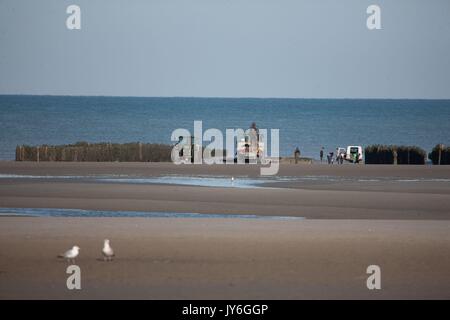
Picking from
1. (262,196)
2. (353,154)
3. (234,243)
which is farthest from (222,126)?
(234,243)

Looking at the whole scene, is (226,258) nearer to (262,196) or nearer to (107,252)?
(107,252)

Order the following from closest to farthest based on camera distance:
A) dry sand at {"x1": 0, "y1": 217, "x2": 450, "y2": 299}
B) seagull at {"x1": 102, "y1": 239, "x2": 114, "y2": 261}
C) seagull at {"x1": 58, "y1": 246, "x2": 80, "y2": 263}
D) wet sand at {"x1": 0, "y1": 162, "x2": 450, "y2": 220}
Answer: dry sand at {"x1": 0, "y1": 217, "x2": 450, "y2": 299} → seagull at {"x1": 58, "y1": 246, "x2": 80, "y2": 263} → seagull at {"x1": 102, "y1": 239, "x2": 114, "y2": 261} → wet sand at {"x1": 0, "y1": 162, "x2": 450, "y2": 220}

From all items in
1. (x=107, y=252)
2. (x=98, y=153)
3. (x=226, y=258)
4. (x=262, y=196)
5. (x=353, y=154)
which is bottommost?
(x=226, y=258)

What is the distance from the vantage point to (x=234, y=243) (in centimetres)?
1986

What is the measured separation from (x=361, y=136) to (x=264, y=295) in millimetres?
94395

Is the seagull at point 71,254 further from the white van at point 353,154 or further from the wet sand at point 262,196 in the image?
the white van at point 353,154

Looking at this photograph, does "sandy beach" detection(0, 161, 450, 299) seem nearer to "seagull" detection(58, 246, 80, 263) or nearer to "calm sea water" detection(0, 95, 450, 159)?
"seagull" detection(58, 246, 80, 263)

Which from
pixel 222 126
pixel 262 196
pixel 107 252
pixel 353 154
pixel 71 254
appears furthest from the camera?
pixel 222 126

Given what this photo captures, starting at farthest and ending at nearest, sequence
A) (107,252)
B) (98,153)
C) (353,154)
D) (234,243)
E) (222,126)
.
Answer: (222,126) < (353,154) < (98,153) < (234,243) < (107,252)

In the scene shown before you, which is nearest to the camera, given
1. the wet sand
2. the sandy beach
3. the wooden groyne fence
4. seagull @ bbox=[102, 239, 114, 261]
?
the sandy beach

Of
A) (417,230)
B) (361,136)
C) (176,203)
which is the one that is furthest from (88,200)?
(361,136)

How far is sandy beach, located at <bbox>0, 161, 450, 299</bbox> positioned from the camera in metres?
15.9

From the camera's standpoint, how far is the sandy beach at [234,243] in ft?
52.1

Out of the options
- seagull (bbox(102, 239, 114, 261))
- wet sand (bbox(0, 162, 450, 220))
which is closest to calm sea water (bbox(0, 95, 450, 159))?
wet sand (bbox(0, 162, 450, 220))
